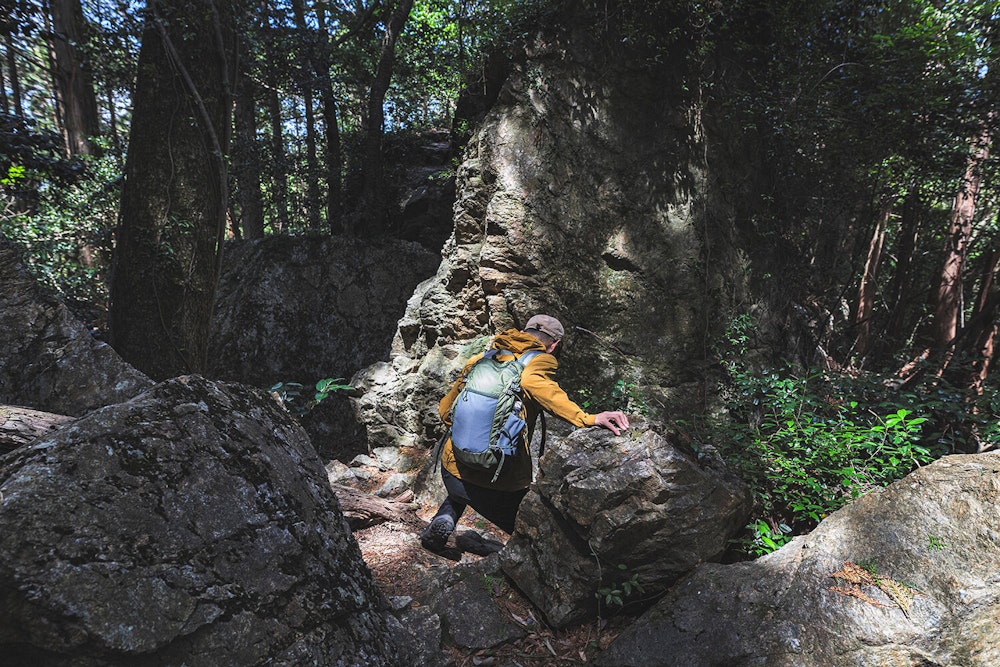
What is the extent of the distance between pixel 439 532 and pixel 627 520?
150cm

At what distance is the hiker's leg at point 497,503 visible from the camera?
377 centimetres

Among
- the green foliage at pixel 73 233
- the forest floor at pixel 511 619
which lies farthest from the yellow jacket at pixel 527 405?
the green foliage at pixel 73 233

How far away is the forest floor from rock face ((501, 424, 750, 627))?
9cm

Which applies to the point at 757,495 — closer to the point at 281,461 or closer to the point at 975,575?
the point at 975,575

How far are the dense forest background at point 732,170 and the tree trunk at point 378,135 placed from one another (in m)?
0.05

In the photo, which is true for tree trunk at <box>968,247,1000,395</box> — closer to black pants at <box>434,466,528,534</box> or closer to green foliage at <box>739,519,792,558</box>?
green foliage at <box>739,519,792,558</box>

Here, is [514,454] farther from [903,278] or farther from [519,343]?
[903,278]

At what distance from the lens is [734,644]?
97.7 inches

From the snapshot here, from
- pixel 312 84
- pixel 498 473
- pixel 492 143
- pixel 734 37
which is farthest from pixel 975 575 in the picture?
pixel 312 84

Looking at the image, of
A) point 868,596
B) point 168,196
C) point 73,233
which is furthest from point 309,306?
point 868,596

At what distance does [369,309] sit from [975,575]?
27.7 feet

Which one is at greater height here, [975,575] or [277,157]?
[277,157]

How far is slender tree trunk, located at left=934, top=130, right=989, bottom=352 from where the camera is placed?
24.8ft

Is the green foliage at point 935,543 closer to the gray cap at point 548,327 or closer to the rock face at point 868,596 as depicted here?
the rock face at point 868,596
